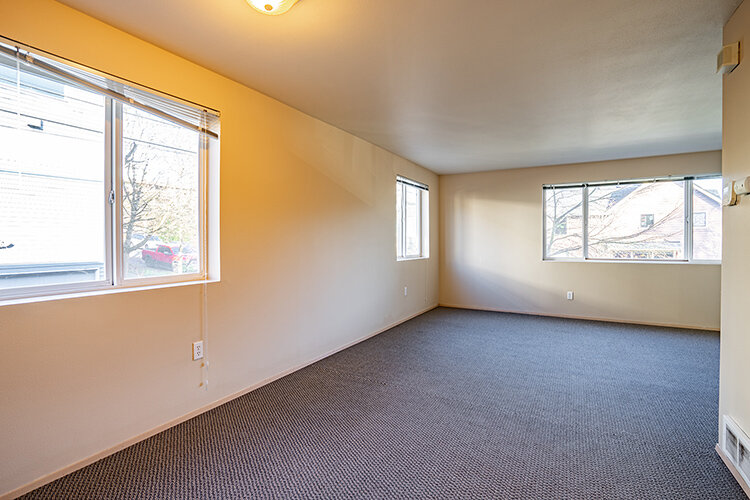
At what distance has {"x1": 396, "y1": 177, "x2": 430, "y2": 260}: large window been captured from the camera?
527cm

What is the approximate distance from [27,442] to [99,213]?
1.15 meters

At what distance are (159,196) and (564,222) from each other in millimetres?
5272

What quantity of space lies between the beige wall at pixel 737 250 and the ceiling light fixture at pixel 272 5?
7.00 feet

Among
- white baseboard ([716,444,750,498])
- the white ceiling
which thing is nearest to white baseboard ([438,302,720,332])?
the white ceiling

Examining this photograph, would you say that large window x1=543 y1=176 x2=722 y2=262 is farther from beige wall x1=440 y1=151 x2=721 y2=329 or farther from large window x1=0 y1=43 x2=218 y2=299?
large window x1=0 y1=43 x2=218 y2=299

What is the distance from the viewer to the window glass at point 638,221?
16.1 feet

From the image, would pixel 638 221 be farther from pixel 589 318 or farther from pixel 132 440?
pixel 132 440

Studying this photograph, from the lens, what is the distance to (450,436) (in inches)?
86.6

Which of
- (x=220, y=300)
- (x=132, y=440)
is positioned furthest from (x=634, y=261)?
(x=132, y=440)

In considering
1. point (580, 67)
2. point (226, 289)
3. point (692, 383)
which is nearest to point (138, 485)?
point (226, 289)

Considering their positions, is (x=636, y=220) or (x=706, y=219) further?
(x=636, y=220)

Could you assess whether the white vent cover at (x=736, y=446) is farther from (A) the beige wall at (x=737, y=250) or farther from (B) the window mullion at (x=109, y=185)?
(B) the window mullion at (x=109, y=185)

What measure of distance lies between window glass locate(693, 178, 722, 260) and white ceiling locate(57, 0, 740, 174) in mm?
1197

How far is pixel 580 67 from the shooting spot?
8.00 ft
